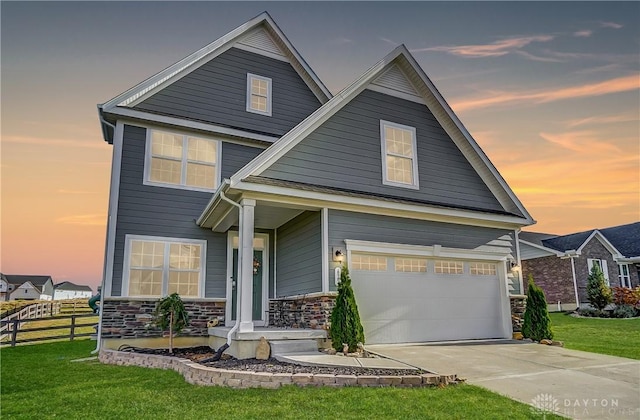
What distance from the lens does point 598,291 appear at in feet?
67.6

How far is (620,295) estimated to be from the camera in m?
20.1

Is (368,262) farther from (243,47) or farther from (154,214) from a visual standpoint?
(243,47)

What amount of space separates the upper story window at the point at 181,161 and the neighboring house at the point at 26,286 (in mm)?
70896

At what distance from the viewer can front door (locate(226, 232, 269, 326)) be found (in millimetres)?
11078

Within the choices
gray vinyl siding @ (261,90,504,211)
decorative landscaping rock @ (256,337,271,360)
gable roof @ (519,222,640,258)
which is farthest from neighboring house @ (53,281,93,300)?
decorative landscaping rock @ (256,337,271,360)

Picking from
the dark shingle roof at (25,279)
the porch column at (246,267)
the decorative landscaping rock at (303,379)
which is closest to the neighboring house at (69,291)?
the dark shingle roof at (25,279)

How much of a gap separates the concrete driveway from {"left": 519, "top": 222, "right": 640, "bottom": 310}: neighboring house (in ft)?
52.6

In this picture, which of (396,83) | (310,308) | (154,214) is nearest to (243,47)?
(396,83)

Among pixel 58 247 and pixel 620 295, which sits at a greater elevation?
pixel 58 247

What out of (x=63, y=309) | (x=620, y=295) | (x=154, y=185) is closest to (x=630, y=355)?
(x=154, y=185)

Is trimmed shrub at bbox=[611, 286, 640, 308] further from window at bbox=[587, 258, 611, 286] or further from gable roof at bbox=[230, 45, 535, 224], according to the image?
gable roof at bbox=[230, 45, 535, 224]

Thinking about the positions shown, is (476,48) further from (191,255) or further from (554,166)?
(191,255)

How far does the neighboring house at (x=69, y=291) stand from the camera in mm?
87438

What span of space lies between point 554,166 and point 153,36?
13754 mm
